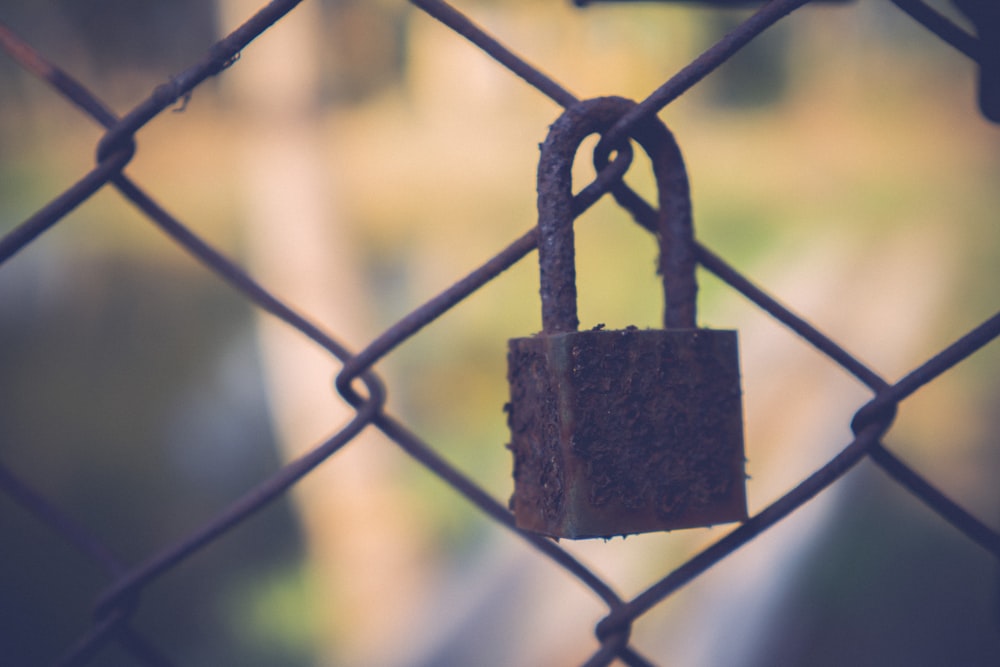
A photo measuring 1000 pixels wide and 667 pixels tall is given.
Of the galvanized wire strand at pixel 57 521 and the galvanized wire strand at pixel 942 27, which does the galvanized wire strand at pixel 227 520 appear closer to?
the galvanized wire strand at pixel 57 521

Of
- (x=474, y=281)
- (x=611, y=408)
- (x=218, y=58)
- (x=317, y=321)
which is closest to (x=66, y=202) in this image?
(x=218, y=58)

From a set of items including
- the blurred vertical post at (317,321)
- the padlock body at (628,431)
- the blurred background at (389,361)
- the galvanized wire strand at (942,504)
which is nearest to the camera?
the padlock body at (628,431)

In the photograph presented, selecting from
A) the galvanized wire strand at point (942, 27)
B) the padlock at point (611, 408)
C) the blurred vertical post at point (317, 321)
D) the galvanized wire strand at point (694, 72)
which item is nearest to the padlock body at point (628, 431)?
the padlock at point (611, 408)

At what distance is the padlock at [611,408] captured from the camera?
1.25ft

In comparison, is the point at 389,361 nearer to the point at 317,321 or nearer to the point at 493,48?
the point at 317,321

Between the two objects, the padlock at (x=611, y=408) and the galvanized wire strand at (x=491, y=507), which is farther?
the galvanized wire strand at (x=491, y=507)

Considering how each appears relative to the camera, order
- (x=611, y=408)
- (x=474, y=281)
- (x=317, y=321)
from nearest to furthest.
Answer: (x=611, y=408) < (x=474, y=281) < (x=317, y=321)

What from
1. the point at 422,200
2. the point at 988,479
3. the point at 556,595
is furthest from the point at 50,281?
the point at 988,479

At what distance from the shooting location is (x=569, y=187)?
0.42 metres

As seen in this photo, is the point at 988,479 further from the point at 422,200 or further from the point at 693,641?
the point at 422,200

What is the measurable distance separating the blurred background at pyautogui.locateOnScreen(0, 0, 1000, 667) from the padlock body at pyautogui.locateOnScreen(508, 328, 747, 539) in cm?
125

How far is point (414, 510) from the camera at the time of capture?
6.81 feet

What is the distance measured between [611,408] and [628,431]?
1 cm

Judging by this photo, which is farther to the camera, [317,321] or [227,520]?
[317,321]
